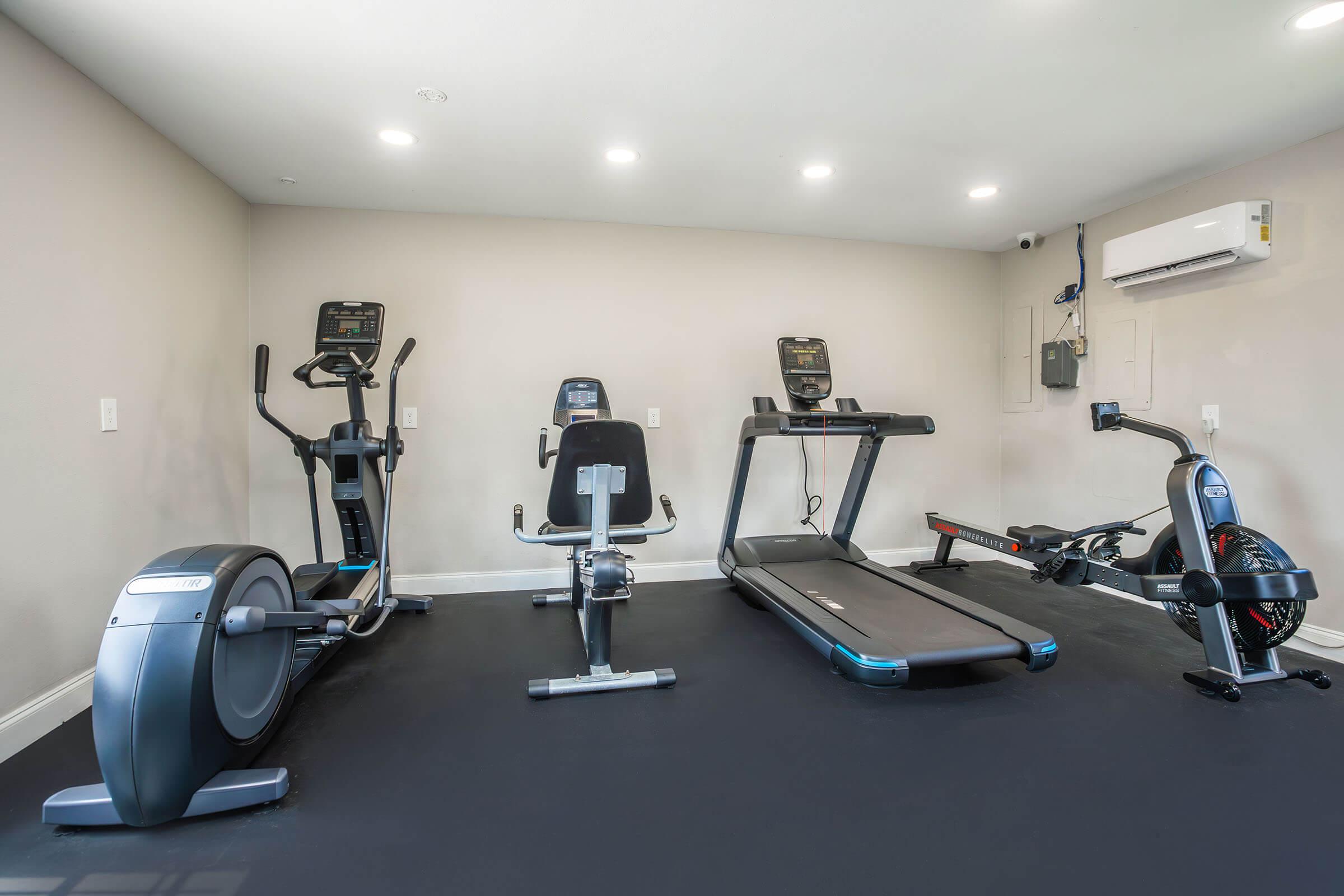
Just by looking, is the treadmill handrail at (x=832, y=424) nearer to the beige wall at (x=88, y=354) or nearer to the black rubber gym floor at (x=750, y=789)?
the black rubber gym floor at (x=750, y=789)

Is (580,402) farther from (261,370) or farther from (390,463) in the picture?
(261,370)

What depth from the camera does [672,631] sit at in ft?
9.70

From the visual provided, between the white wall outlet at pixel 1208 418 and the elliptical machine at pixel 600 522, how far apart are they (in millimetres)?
2812

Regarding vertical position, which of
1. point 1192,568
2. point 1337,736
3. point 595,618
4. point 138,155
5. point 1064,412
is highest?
point 138,155

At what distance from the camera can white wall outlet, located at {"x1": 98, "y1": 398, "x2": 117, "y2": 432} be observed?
2.23 m

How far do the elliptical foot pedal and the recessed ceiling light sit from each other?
2.22m

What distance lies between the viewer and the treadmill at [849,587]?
223 centimetres

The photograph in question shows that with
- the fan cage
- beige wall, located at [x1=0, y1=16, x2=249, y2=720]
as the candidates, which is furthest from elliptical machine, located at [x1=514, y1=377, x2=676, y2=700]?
the fan cage

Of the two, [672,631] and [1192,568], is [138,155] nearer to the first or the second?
[672,631]

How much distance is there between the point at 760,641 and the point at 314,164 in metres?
3.11

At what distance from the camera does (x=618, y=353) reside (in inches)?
149

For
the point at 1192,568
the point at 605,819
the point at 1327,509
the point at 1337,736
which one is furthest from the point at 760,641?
the point at 1327,509

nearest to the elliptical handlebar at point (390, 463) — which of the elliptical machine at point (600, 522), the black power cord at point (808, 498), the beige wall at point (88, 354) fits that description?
the elliptical machine at point (600, 522)

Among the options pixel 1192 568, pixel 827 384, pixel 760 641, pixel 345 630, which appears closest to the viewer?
pixel 345 630
